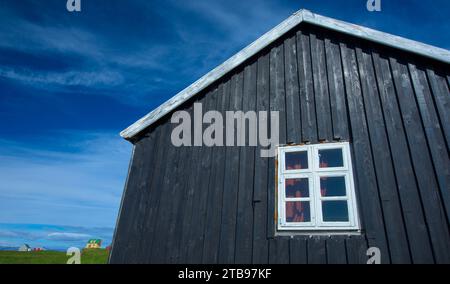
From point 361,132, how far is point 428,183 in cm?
121

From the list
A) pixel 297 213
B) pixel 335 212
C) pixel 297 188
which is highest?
pixel 297 188

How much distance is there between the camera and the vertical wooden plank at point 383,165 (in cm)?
380

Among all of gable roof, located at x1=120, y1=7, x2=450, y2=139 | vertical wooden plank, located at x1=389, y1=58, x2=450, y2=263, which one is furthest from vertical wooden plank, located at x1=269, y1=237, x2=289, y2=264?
gable roof, located at x1=120, y1=7, x2=450, y2=139

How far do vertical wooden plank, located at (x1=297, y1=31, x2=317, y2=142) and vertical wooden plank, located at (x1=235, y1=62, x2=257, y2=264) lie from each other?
998 millimetres

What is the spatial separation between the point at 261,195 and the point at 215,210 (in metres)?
0.89

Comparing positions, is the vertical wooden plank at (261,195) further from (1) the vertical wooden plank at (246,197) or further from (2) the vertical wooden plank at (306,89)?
(2) the vertical wooden plank at (306,89)

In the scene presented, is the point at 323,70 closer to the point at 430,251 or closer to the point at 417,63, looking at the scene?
the point at 417,63

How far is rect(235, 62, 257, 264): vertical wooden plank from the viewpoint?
4492 millimetres

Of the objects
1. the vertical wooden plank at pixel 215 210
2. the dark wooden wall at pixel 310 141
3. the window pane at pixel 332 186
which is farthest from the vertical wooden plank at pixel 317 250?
the window pane at pixel 332 186

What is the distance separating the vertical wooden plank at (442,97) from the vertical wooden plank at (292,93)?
7.20 feet

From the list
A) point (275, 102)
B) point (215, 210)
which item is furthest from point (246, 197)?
point (275, 102)

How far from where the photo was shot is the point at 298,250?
418cm

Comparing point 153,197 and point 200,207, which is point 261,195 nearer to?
point 200,207

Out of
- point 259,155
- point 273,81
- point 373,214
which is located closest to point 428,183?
point 373,214
